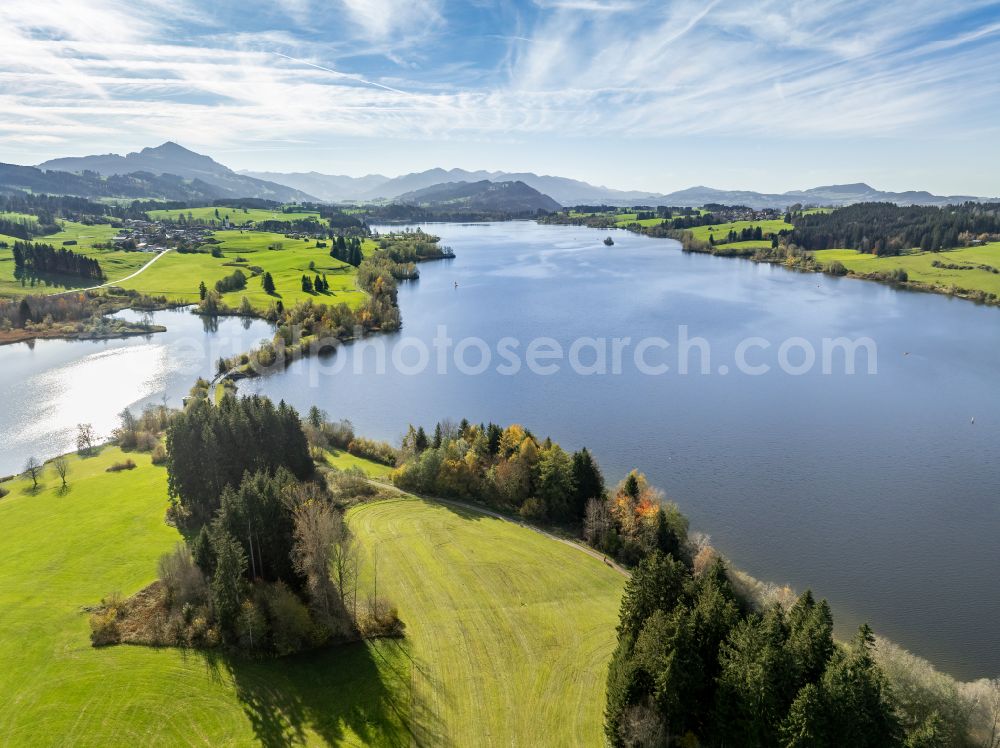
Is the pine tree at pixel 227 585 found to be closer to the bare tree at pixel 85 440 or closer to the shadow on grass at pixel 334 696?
the shadow on grass at pixel 334 696

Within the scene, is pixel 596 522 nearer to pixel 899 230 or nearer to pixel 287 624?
pixel 287 624

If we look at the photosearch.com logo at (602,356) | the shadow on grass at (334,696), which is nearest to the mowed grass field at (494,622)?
the shadow on grass at (334,696)

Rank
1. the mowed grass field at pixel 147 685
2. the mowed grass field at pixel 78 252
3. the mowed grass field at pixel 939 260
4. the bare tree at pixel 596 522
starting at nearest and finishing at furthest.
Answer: the mowed grass field at pixel 147 685 → the bare tree at pixel 596 522 → the mowed grass field at pixel 78 252 → the mowed grass field at pixel 939 260

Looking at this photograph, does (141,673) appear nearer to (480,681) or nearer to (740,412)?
(480,681)

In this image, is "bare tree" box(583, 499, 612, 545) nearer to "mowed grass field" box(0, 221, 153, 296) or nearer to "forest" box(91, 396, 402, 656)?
"forest" box(91, 396, 402, 656)

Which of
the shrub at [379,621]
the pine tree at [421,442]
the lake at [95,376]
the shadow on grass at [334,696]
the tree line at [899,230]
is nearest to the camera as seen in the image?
the shadow on grass at [334,696]

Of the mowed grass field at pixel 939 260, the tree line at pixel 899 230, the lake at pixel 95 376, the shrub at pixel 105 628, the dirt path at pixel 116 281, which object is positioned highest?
the tree line at pixel 899 230

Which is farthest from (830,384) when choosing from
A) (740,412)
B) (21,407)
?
(21,407)

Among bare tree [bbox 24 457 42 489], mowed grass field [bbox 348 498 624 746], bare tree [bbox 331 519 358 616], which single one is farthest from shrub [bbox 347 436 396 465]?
bare tree [bbox 24 457 42 489]
